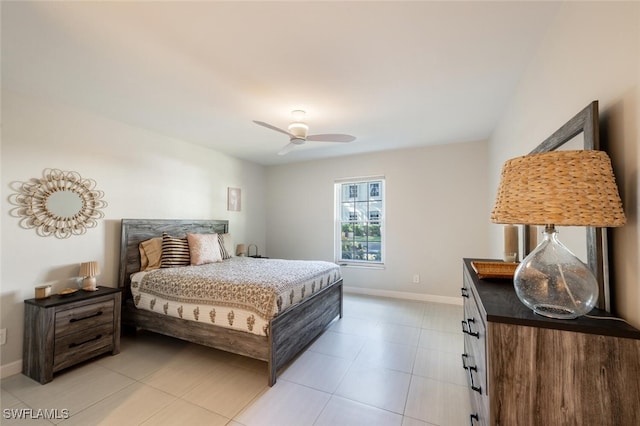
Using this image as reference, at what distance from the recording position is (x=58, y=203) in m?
2.54

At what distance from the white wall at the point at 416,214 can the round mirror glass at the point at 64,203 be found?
3.31 meters

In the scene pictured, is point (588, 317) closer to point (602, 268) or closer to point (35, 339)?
point (602, 268)

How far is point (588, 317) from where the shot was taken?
2.99ft

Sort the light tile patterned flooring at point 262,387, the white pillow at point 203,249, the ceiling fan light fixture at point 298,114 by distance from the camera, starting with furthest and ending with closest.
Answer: the white pillow at point 203,249
the ceiling fan light fixture at point 298,114
the light tile patterned flooring at point 262,387

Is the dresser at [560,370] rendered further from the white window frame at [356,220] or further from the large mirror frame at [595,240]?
the white window frame at [356,220]

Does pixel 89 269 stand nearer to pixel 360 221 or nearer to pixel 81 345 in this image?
pixel 81 345

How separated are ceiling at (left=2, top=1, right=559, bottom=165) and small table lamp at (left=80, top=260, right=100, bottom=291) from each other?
1.62 meters

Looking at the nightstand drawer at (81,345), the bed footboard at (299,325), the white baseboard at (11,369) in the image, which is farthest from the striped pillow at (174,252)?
the bed footboard at (299,325)

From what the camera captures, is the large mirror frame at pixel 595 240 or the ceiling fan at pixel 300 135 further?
the ceiling fan at pixel 300 135

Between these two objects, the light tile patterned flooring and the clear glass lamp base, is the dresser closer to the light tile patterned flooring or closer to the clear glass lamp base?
the clear glass lamp base

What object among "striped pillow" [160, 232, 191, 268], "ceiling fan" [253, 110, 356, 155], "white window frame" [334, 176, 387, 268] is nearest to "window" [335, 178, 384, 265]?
"white window frame" [334, 176, 387, 268]

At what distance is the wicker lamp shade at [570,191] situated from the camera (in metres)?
0.82

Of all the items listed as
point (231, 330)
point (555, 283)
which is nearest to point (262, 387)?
point (231, 330)

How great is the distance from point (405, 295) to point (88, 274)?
417 cm
